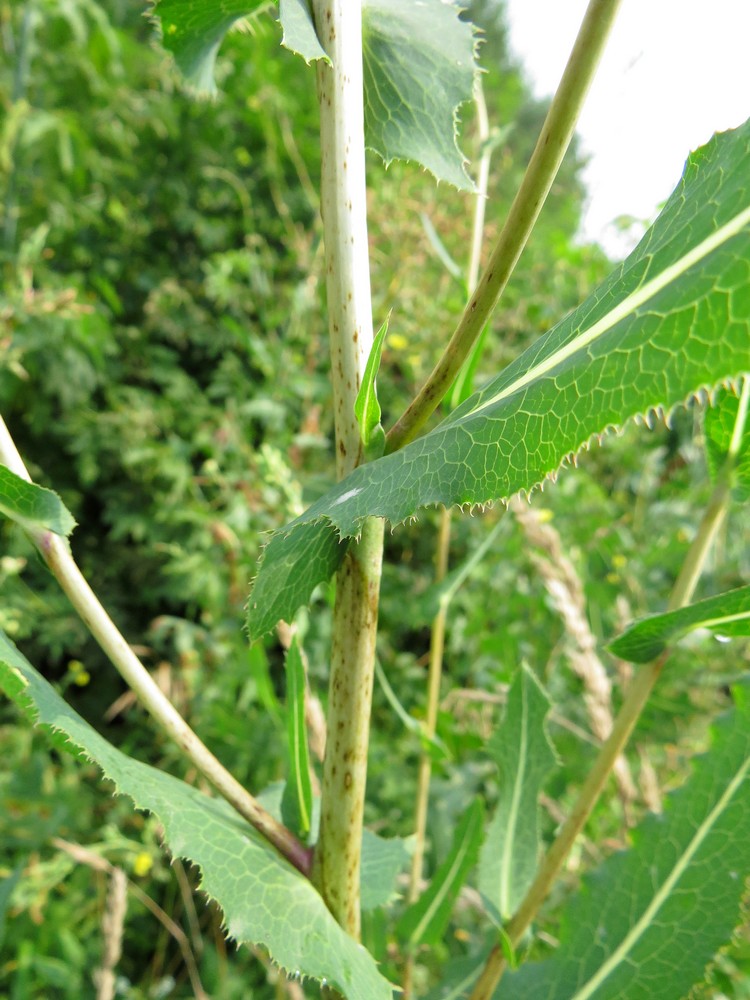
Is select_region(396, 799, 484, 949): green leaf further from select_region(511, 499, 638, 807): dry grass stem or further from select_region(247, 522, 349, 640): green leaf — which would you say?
select_region(247, 522, 349, 640): green leaf

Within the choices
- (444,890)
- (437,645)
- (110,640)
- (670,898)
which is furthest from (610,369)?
(437,645)

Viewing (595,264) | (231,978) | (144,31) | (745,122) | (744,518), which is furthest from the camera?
(144,31)

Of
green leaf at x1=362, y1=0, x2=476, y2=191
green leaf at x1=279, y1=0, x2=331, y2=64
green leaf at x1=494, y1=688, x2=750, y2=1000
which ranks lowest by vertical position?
green leaf at x1=494, y1=688, x2=750, y2=1000

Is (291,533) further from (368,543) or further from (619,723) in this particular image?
(619,723)

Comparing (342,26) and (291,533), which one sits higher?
(342,26)

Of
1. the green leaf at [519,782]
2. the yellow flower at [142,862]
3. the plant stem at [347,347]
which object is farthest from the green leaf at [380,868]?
the yellow flower at [142,862]

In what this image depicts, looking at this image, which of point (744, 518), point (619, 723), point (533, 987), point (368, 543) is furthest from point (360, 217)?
point (744, 518)

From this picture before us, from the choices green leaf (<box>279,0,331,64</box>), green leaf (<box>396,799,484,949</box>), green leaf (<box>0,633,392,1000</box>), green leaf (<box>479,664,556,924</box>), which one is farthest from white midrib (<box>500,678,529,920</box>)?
green leaf (<box>279,0,331,64</box>)
